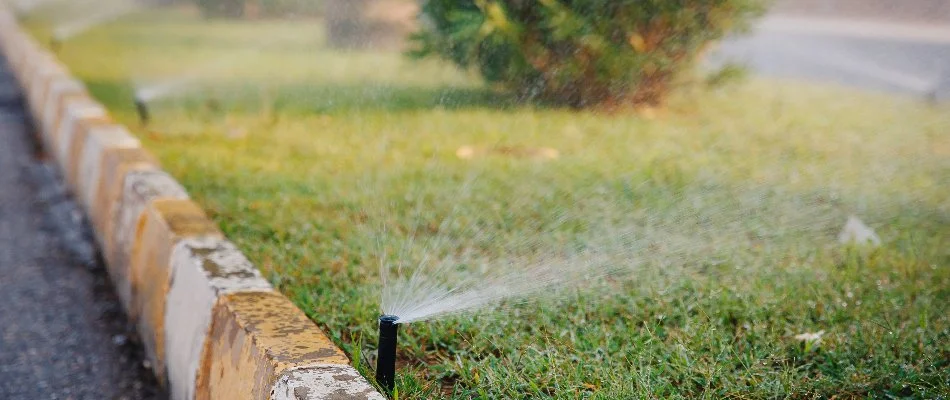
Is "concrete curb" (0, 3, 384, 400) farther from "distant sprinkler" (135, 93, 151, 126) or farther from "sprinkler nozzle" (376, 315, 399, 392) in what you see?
"distant sprinkler" (135, 93, 151, 126)

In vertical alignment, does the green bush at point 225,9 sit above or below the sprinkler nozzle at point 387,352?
below

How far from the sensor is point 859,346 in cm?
248

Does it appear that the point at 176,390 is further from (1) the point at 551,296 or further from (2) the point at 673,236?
(2) the point at 673,236

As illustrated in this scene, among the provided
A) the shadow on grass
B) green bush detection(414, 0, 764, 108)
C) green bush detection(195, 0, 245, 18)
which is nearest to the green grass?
the shadow on grass

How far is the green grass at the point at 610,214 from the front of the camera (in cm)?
237

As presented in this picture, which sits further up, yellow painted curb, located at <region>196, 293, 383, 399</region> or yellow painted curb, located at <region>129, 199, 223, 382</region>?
yellow painted curb, located at <region>196, 293, 383, 399</region>

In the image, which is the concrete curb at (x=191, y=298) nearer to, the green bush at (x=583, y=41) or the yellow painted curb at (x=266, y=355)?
the yellow painted curb at (x=266, y=355)

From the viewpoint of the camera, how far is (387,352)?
6.63ft

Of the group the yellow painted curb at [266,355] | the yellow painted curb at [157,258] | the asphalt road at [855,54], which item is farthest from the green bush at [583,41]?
the yellow painted curb at [266,355]

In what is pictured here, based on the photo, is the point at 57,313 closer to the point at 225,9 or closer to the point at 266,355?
the point at 266,355

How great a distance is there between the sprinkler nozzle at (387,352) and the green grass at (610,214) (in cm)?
10

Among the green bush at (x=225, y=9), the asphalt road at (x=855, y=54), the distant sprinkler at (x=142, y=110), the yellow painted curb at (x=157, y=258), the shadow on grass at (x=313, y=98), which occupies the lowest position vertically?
the green bush at (x=225, y=9)

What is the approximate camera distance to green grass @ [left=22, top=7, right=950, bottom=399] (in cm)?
237

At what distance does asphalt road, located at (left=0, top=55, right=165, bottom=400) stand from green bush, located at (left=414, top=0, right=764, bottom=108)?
8.13 ft
